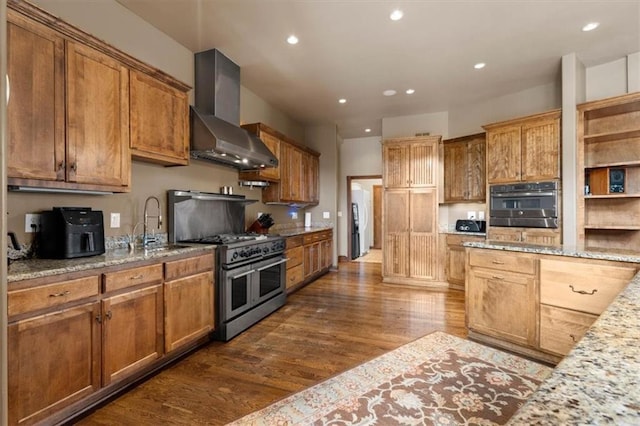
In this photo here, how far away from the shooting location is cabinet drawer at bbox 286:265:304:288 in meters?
4.45

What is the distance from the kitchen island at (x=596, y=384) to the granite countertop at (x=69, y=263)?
85.2 inches

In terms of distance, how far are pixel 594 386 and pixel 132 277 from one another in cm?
243

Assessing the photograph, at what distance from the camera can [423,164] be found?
16.9 ft

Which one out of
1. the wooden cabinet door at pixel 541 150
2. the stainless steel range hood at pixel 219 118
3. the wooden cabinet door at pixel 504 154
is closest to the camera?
the stainless steel range hood at pixel 219 118

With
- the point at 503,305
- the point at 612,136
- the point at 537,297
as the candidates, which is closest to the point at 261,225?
the point at 503,305

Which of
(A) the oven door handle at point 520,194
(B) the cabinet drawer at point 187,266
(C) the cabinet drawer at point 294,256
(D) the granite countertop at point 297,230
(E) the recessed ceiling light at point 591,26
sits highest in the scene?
(E) the recessed ceiling light at point 591,26

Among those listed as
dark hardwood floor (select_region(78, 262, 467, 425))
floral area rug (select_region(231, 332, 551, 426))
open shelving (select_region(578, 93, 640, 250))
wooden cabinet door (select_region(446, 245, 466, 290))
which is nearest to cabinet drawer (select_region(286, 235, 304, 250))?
dark hardwood floor (select_region(78, 262, 467, 425))

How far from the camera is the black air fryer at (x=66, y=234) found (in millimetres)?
2047

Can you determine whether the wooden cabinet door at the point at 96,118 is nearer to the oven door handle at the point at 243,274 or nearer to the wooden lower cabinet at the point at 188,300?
the wooden lower cabinet at the point at 188,300

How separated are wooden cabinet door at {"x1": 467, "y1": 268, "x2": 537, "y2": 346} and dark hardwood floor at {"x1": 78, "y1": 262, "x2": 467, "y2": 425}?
1.20 feet

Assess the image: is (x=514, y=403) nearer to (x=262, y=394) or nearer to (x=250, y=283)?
(x=262, y=394)

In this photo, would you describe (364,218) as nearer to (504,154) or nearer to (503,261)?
(504,154)

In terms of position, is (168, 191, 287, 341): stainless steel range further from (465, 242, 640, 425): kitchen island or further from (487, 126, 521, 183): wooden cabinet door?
(487, 126, 521, 183): wooden cabinet door

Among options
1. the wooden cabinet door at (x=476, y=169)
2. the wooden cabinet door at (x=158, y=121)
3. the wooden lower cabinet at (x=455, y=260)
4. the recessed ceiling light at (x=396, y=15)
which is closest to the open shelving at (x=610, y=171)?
the wooden cabinet door at (x=476, y=169)
